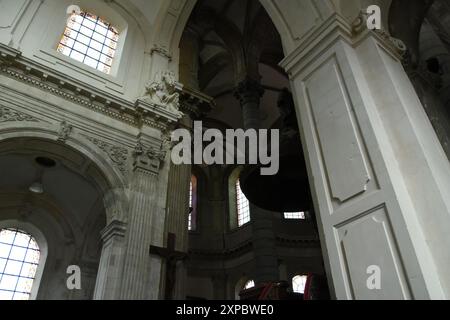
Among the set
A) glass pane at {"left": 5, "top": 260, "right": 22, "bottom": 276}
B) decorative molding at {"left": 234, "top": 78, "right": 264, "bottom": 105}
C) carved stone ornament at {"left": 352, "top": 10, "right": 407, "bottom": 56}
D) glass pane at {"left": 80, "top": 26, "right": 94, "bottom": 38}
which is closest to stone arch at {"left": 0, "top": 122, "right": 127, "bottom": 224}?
glass pane at {"left": 80, "top": 26, "right": 94, "bottom": 38}

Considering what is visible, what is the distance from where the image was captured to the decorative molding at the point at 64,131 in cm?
802

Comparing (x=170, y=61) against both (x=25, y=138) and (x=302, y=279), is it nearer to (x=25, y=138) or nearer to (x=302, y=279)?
(x=25, y=138)

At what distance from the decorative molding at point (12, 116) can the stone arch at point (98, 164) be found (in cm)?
13

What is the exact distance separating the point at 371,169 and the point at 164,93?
7.48 metres

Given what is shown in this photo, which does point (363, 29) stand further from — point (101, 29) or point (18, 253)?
point (18, 253)

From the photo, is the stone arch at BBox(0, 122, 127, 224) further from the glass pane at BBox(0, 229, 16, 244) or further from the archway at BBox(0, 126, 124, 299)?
the glass pane at BBox(0, 229, 16, 244)

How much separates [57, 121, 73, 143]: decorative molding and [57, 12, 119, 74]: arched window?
2433mm

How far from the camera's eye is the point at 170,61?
36.5 ft

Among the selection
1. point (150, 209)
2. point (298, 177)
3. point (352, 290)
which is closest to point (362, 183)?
point (352, 290)

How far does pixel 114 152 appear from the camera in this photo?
873 cm

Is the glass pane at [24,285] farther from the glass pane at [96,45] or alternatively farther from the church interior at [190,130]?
the glass pane at [96,45]

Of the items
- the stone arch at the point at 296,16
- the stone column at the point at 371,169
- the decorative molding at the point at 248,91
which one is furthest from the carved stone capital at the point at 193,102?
the stone column at the point at 371,169

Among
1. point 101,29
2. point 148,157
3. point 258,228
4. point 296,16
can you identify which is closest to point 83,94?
point 148,157

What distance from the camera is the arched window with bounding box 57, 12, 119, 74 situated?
979 cm
